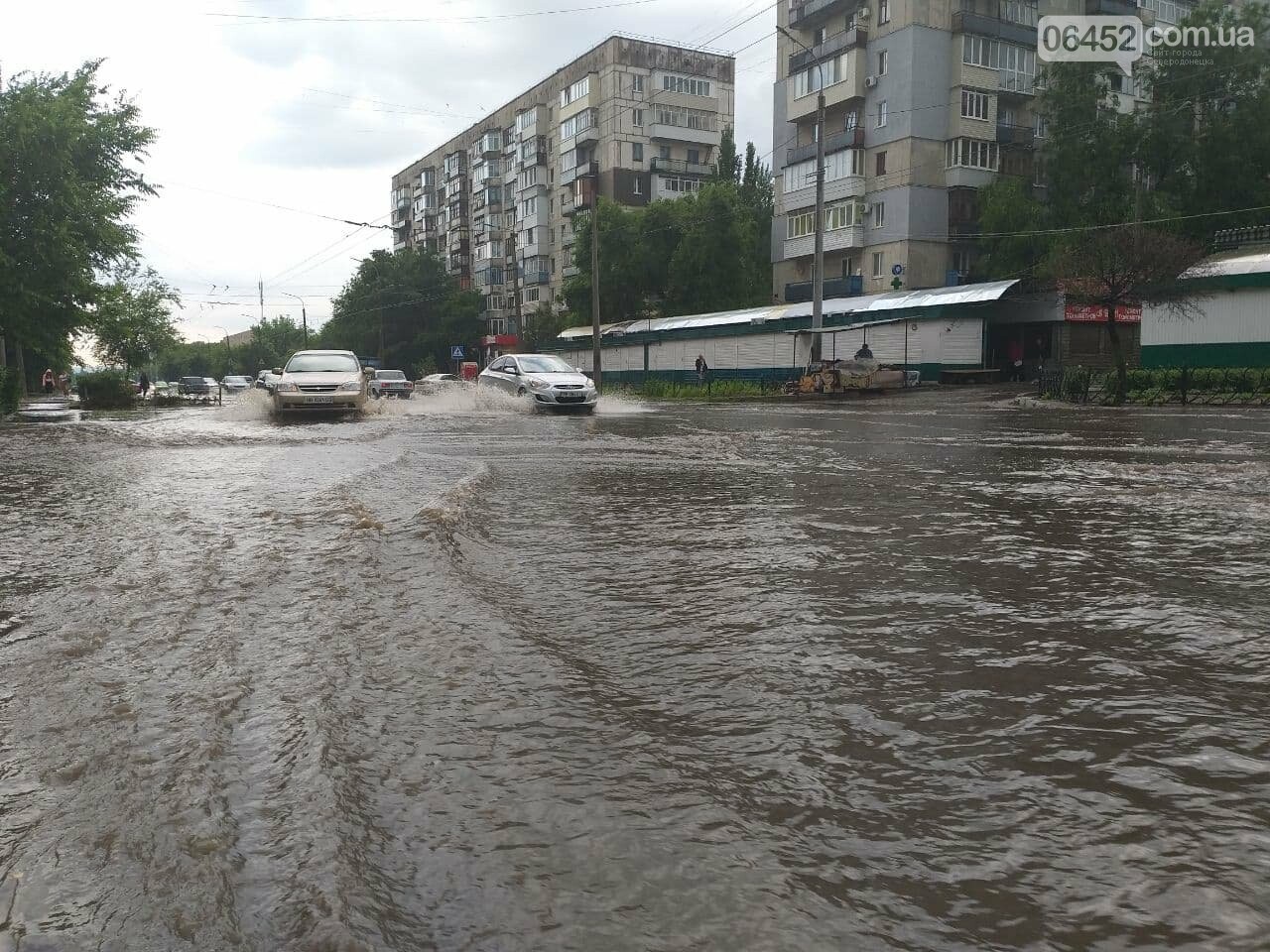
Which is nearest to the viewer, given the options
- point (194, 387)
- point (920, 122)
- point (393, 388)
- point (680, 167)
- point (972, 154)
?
point (393, 388)

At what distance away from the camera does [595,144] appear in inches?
2785

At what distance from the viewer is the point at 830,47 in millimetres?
50125

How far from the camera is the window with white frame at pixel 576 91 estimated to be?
70.1m

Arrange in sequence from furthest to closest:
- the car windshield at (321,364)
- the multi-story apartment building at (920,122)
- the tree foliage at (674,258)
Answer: the tree foliage at (674,258) < the multi-story apartment building at (920,122) < the car windshield at (321,364)

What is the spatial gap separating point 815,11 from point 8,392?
41818 mm

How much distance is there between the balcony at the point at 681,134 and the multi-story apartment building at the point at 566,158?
2.7 inches

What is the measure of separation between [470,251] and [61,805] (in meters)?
91.8

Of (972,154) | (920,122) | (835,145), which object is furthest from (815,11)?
(972,154)

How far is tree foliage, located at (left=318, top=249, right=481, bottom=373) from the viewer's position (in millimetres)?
78562

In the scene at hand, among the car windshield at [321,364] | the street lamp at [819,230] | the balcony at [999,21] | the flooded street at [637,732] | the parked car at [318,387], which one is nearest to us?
the flooded street at [637,732]

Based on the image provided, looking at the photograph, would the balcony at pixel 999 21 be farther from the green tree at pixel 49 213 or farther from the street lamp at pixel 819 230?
the green tree at pixel 49 213

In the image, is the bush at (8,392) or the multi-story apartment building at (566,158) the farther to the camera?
the multi-story apartment building at (566,158)

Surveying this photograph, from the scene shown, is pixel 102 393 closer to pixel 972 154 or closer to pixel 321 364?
pixel 321 364

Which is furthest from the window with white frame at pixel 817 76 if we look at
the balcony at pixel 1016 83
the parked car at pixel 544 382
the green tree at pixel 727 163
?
the parked car at pixel 544 382
